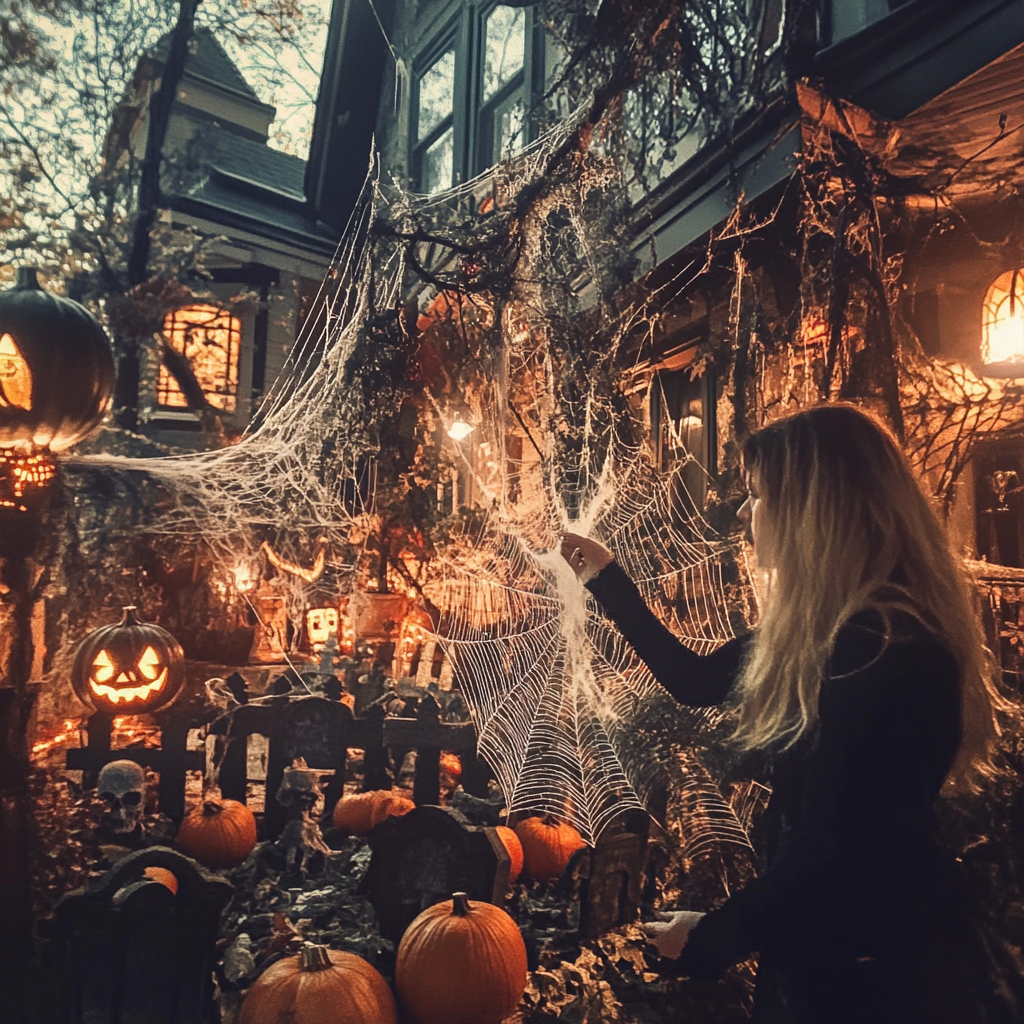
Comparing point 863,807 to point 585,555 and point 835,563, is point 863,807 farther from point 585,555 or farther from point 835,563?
point 585,555

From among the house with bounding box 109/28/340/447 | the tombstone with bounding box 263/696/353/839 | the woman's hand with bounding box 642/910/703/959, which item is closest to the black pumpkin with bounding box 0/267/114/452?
the tombstone with bounding box 263/696/353/839

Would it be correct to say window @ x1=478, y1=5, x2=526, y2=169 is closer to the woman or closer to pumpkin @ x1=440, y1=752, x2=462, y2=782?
pumpkin @ x1=440, y1=752, x2=462, y2=782

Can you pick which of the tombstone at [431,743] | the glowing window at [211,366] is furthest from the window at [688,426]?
the glowing window at [211,366]

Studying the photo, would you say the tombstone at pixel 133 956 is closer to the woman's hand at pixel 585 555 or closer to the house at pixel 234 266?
the woman's hand at pixel 585 555

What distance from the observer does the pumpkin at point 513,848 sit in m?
3.22

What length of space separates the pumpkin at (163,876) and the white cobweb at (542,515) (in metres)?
1.46

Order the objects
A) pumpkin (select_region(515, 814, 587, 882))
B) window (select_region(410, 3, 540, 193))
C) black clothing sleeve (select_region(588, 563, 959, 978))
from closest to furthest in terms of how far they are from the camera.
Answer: black clothing sleeve (select_region(588, 563, 959, 978)) < pumpkin (select_region(515, 814, 587, 882)) < window (select_region(410, 3, 540, 193))

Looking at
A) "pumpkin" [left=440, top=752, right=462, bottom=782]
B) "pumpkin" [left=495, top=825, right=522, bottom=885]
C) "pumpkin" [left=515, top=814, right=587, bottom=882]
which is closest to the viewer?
"pumpkin" [left=495, top=825, right=522, bottom=885]

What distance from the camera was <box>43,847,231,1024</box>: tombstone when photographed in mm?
2219

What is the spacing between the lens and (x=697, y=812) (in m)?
2.88

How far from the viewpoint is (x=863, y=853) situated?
135 centimetres

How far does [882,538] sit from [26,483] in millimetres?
3674

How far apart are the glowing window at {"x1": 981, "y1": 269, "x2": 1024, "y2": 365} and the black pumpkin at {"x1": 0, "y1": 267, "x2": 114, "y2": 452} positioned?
16.8 ft

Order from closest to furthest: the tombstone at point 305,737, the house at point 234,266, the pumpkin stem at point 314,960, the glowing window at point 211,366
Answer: the pumpkin stem at point 314,960
the tombstone at point 305,737
the house at point 234,266
the glowing window at point 211,366
